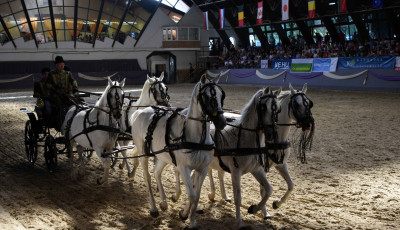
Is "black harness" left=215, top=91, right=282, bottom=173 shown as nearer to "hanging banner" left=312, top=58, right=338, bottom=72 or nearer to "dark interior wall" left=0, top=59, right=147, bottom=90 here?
"hanging banner" left=312, top=58, right=338, bottom=72

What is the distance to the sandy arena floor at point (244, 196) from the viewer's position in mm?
5484

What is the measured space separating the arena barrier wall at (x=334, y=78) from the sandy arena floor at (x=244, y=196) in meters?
12.5

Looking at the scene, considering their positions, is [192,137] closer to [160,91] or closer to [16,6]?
[160,91]

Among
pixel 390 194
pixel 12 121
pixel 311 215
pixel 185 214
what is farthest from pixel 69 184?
pixel 12 121

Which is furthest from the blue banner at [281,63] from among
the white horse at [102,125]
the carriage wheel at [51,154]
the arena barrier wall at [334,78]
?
the white horse at [102,125]

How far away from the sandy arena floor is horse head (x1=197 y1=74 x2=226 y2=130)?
5.24ft

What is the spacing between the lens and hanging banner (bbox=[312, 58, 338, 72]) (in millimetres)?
25359

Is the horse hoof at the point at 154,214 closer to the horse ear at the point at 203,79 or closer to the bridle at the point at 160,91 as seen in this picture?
the horse ear at the point at 203,79

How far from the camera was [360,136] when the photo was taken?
11508mm

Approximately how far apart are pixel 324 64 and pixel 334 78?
1222 mm

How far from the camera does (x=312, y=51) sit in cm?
2834

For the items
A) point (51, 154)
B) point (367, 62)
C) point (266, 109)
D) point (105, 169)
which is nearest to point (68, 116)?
point (51, 154)

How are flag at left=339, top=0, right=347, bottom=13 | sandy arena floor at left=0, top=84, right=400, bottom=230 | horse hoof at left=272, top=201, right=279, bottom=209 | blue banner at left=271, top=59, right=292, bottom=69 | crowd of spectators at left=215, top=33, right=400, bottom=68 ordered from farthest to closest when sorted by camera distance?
blue banner at left=271, top=59, right=292, bottom=69 → flag at left=339, top=0, right=347, bottom=13 → crowd of spectators at left=215, top=33, right=400, bottom=68 → horse hoof at left=272, top=201, right=279, bottom=209 → sandy arena floor at left=0, top=84, right=400, bottom=230

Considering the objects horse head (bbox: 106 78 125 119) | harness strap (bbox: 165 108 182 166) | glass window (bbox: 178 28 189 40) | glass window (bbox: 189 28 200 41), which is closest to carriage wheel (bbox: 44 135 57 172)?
horse head (bbox: 106 78 125 119)
